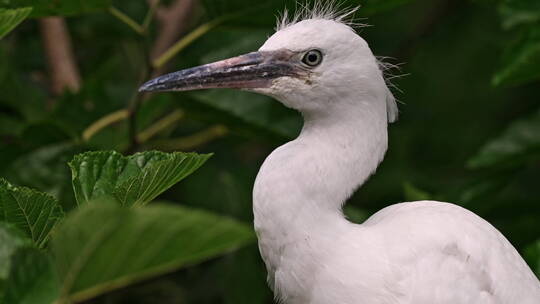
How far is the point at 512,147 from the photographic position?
8.78 ft

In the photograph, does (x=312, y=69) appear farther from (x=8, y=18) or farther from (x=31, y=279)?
(x=31, y=279)

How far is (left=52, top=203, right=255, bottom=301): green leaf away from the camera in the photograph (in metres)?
1.07

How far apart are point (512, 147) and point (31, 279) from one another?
1917mm

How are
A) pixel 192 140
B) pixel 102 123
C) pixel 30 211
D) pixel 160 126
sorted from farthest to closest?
pixel 192 140 < pixel 160 126 < pixel 102 123 < pixel 30 211

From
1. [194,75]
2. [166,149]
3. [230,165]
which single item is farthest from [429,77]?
[194,75]

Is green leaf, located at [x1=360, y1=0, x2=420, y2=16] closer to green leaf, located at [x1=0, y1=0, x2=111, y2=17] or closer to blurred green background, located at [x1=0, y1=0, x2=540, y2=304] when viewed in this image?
blurred green background, located at [x1=0, y1=0, x2=540, y2=304]

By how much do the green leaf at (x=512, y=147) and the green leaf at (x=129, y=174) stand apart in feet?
4.56

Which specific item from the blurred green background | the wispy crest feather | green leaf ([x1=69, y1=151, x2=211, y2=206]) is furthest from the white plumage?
green leaf ([x1=69, y1=151, x2=211, y2=206])

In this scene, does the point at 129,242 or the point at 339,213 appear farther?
the point at 339,213

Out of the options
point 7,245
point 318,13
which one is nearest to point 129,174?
point 7,245

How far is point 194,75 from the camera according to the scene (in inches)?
79.0

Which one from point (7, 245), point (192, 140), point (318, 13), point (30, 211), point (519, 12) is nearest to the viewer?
point (7, 245)

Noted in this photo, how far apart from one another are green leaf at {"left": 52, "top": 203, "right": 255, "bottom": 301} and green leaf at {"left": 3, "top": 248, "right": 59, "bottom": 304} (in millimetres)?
20

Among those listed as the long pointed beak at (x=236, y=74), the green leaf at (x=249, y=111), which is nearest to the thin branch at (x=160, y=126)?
the green leaf at (x=249, y=111)
